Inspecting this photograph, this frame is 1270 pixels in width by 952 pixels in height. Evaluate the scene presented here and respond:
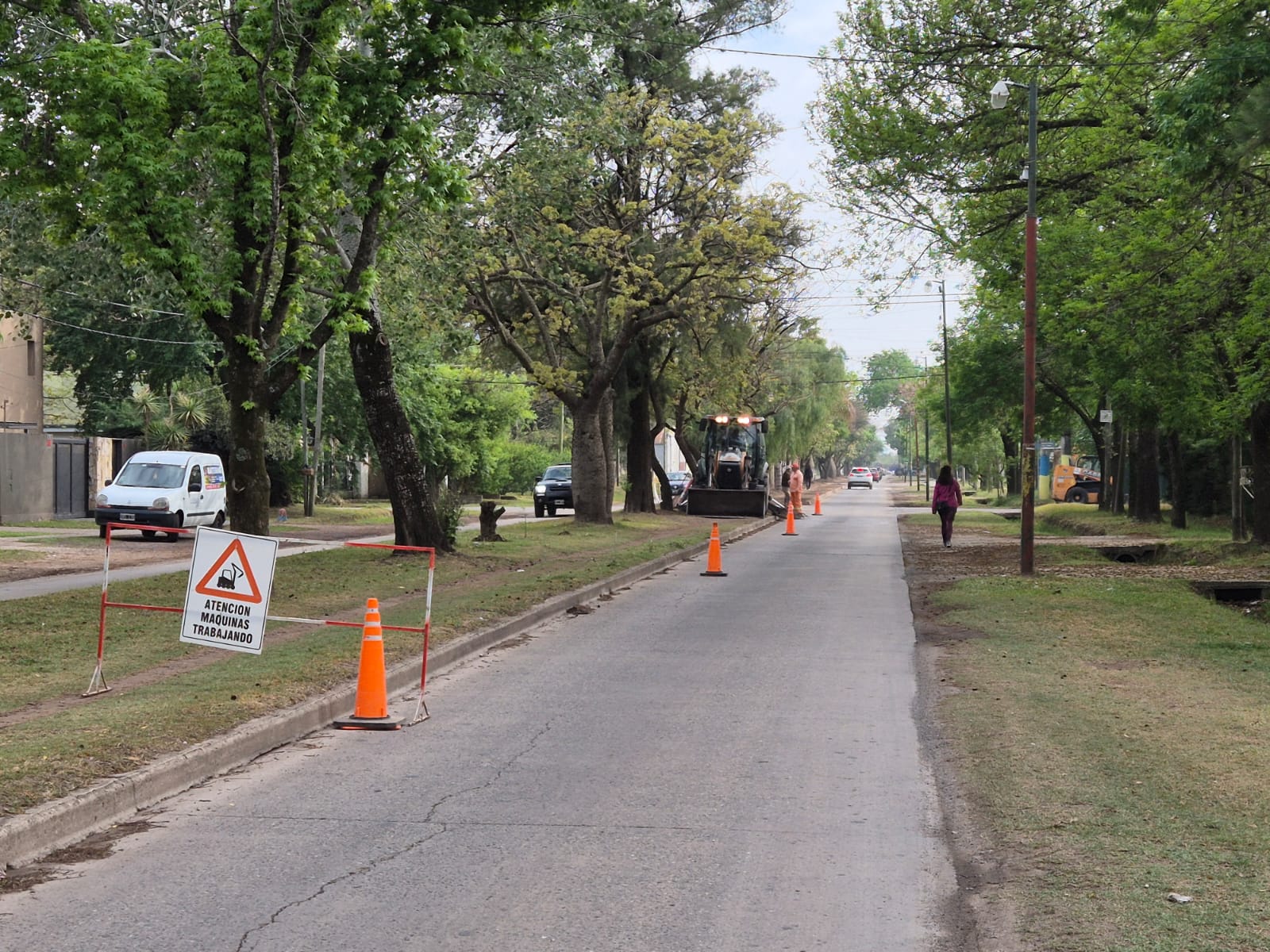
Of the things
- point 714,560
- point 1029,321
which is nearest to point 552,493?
point 714,560

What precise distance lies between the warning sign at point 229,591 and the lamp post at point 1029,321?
47.0 ft

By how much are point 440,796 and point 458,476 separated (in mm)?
47019

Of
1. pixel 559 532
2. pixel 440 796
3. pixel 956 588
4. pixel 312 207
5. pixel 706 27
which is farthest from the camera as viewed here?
pixel 706 27

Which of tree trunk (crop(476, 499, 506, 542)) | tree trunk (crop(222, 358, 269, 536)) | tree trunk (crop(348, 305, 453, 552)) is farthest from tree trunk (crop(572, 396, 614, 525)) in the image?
tree trunk (crop(222, 358, 269, 536))

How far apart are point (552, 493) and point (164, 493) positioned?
2023 cm

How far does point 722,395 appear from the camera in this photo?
48.9 meters

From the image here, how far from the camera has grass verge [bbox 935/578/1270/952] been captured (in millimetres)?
5316

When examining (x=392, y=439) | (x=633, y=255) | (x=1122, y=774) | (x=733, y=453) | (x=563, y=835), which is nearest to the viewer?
(x=563, y=835)

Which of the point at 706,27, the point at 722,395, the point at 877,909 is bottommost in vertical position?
the point at 877,909

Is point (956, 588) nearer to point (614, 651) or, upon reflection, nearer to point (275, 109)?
point (614, 651)

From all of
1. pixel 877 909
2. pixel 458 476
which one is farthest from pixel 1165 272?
pixel 458 476

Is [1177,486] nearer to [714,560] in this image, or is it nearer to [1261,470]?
[1261,470]

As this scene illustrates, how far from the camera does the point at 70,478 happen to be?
3856 cm

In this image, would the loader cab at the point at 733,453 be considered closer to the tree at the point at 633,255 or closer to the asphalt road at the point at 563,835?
the tree at the point at 633,255
